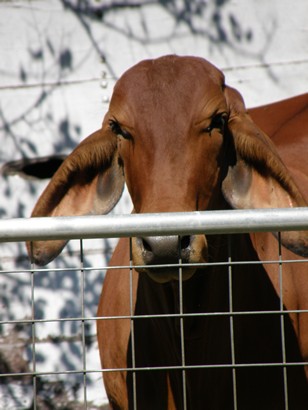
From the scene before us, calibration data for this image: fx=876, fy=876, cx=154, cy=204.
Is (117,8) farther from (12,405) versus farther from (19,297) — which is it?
(12,405)

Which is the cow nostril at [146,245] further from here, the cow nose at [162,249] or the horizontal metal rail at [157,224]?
the horizontal metal rail at [157,224]

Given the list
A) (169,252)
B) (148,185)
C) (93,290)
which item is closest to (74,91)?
A: (93,290)

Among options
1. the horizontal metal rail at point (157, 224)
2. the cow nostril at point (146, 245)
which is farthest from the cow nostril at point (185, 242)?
the horizontal metal rail at point (157, 224)

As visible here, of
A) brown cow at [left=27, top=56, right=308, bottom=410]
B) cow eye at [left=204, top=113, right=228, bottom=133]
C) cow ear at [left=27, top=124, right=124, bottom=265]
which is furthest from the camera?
cow ear at [left=27, top=124, right=124, bottom=265]

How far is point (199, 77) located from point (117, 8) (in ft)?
9.06

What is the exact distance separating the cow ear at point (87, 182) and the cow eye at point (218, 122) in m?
0.41

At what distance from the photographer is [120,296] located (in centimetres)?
388

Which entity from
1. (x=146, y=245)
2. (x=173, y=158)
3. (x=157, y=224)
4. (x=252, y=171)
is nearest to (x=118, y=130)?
(x=173, y=158)

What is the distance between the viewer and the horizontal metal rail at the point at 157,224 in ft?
7.09

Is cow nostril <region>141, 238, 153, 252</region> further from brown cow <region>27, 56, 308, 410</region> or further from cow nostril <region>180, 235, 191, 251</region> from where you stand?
brown cow <region>27, 56, 308, 410</region>

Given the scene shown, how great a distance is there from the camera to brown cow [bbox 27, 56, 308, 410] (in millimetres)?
3088

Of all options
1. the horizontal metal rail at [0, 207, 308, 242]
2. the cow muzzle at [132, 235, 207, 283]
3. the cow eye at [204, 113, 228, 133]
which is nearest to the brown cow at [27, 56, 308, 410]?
the cow eye at [204, 113, 228, 133]

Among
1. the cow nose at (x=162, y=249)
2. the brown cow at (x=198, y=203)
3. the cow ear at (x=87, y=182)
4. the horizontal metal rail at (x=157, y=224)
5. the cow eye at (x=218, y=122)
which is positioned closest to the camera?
the horizontal metal rail at (x=157, y=224)

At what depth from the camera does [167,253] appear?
8.72 ft
